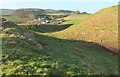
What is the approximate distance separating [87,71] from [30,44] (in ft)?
20.4

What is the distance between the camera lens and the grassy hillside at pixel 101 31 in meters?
35.2

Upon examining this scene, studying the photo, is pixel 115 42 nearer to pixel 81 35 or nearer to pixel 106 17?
pixel 81 35

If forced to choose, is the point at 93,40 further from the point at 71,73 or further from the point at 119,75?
the point at 71,73

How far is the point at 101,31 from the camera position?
3938cm

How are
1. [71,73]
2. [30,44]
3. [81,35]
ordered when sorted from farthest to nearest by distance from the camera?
[81,35]
[30,44]
[71,73]

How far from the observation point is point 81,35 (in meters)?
39.8

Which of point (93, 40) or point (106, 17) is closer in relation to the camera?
point (93, 40)

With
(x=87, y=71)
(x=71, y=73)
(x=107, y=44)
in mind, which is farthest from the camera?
(x=107, y=44)

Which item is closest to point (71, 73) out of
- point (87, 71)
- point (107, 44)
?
point (87, 71)

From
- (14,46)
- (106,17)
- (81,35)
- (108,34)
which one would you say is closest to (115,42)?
(108,34)

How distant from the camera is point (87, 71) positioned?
17.4m

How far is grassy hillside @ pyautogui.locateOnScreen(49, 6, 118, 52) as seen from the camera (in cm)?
3522

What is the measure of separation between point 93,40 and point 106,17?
11421mm

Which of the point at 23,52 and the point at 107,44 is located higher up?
the point at 23,52
